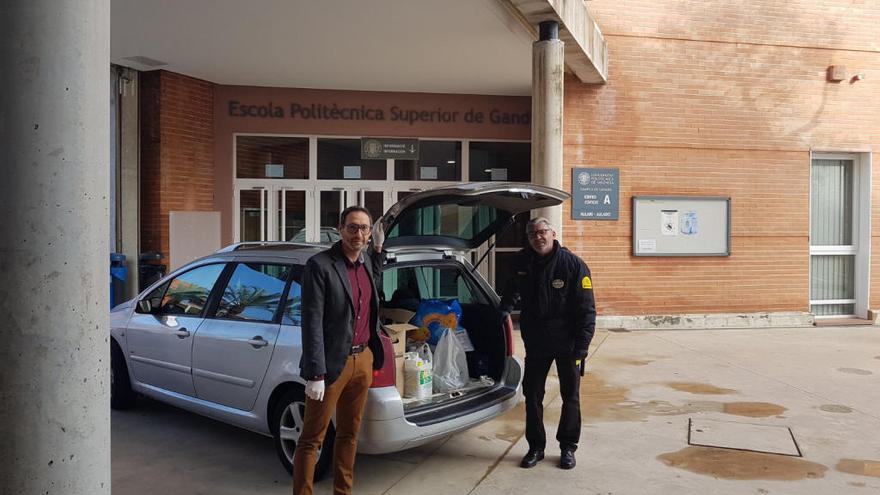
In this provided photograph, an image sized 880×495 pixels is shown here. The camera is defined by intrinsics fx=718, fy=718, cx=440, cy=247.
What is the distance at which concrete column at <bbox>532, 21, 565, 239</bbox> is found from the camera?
8367 millimetres

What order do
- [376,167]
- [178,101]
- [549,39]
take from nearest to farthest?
[549,39], [178,101], [376,167]

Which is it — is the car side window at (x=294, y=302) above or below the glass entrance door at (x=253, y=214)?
below

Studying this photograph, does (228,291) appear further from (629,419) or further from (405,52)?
(405,52)

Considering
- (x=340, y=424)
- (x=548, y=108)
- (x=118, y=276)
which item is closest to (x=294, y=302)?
(x=340, y=424)

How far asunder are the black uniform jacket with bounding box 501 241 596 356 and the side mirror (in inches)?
120

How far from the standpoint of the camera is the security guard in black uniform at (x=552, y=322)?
4.84m

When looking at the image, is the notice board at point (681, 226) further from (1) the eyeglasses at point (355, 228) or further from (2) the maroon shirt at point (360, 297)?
(1) the eyeglasses at point (355, 228)

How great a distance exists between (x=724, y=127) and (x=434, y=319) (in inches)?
330

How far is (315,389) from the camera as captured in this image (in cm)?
372

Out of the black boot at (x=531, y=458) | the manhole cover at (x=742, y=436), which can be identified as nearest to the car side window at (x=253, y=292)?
the black boot at (x=531, y=458)

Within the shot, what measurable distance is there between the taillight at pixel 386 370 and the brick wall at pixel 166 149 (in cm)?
820

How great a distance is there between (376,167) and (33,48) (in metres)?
10.3

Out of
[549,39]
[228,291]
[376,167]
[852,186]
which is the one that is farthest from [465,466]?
[852,186]

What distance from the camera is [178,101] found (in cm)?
1148
